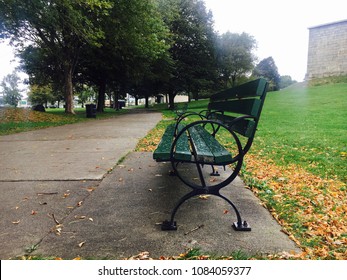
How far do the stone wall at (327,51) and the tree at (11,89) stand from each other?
78.5 m

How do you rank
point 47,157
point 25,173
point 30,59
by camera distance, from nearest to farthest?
point 25,173, point 47,157, point 30,59

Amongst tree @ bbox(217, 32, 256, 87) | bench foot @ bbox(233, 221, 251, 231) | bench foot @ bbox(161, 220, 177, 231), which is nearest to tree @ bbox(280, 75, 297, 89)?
tree @ bbox(217, 32, 256, 87)

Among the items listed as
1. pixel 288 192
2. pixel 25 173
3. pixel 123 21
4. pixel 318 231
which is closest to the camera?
pixel 318 231

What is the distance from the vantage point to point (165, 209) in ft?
9.32

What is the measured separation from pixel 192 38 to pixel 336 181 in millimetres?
32588

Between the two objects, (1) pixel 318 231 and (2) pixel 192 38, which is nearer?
(1) pixel 318 231

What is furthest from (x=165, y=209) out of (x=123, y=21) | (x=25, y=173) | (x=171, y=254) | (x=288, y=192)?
(x=123, y=21)

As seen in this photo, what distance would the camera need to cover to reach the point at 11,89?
8825 centimetres

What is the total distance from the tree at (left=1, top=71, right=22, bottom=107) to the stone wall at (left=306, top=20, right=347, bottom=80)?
78463 millimetres

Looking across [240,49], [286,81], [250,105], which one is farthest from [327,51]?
[286,81]

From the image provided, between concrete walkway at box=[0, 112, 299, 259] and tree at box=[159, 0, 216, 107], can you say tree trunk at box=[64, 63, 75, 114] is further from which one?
concrete walkway at box=[0, 112, 299, 259]

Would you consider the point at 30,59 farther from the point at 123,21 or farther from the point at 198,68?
the point at 198,68

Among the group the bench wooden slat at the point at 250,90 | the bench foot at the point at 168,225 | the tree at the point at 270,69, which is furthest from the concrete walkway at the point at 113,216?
the tree at the point at 270,69

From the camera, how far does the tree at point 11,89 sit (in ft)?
280
